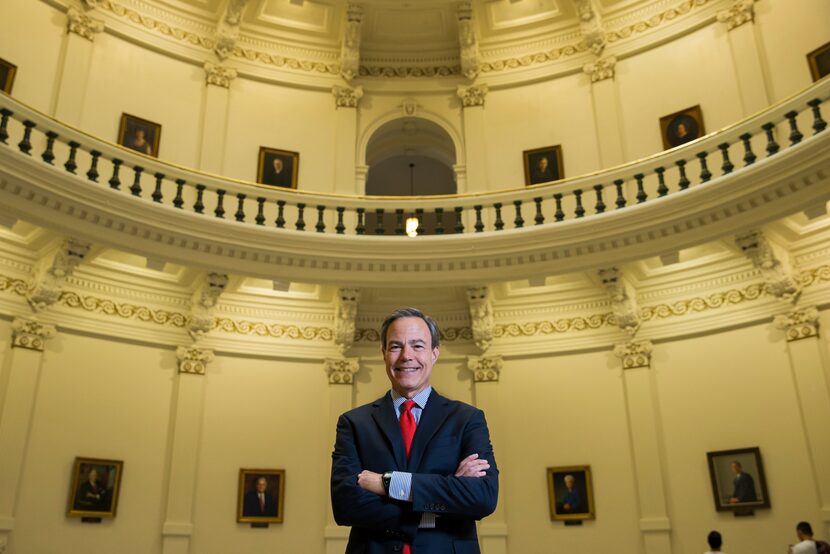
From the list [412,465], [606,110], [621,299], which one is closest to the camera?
[412,465]

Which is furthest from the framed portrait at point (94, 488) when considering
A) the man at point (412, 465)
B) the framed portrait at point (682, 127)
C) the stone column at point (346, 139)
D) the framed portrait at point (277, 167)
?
the framed portrait at point (682, 127)

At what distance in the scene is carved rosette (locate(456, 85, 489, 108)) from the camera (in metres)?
16.2

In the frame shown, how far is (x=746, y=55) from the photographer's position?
540 inches

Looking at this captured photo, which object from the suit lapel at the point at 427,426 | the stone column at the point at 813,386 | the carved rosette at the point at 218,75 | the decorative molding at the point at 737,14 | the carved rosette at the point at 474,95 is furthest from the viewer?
the carved rosette at the point at 474,95

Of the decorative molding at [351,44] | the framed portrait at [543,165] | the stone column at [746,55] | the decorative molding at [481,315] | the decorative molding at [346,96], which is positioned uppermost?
the decorative molding at [351,44]

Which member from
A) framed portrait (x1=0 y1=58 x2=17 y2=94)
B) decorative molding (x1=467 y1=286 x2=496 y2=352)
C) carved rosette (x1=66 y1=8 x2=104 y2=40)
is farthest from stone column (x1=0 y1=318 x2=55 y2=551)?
decorative molding (x1=467 y1=286 x2=496 y2=352)

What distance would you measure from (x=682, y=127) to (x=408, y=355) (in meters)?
13.0

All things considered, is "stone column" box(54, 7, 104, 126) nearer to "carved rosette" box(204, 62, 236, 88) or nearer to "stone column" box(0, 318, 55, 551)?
"carved rosette" box(204, 62, 236, 88)

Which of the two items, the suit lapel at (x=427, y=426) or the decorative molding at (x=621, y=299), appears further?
the decorative molding at (x=621, y=299)

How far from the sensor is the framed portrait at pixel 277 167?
15.3 metres

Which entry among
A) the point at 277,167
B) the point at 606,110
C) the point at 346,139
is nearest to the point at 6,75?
the point at 277,167

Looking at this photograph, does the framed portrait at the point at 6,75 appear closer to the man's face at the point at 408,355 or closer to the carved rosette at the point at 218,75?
the carved rosette at the point at 218,75

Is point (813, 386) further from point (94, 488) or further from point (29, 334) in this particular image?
point (29, 334)

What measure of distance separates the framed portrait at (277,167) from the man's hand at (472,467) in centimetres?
1321
